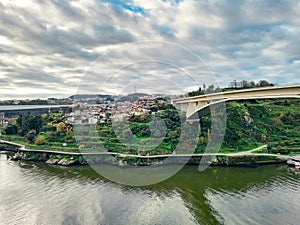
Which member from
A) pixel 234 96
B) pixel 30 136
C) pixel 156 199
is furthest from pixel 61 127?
pixel 234 96

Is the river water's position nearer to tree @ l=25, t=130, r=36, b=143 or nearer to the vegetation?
the vegetation

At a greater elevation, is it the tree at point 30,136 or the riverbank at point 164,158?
the tree at point 30,136

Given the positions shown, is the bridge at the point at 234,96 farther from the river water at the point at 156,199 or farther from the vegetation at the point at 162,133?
the river water at the point at 156,199

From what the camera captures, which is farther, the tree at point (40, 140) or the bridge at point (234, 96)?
the tree at point (40, 140)

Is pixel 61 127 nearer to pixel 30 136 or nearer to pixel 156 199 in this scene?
pixel 30 136

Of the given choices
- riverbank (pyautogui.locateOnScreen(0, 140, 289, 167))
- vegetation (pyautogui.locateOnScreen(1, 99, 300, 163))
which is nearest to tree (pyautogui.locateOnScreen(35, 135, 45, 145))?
vegetation (pyautogui.locateOnScreen(1, 99, 300, 163))

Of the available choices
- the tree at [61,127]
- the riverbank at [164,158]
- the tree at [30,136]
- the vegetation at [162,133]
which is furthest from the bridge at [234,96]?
the tree at [30,136]
